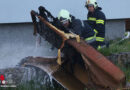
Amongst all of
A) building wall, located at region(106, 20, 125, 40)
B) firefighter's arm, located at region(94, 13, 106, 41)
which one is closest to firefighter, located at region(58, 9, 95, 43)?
firefighter's arm, located at region(94, 13, 106, 41)

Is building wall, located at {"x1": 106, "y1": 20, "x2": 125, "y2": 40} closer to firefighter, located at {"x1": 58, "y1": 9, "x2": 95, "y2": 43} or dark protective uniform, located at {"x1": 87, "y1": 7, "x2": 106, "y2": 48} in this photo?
dark protective uniform, located at {"x1": 87, "y1": 7, "x2": 106, "y2": 48}

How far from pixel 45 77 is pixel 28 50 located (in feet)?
7.18

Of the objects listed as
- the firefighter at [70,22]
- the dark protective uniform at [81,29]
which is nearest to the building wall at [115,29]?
the dark protective uniform at [81,29]

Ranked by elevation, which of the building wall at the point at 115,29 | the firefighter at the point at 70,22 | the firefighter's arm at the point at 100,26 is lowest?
the building wall at the point at 115,29

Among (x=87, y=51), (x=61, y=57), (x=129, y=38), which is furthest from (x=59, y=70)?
(x=129, y=38)

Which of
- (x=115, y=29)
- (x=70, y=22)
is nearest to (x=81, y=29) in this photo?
(x=70, y=22)

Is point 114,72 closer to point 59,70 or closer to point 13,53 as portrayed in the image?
point 59,70

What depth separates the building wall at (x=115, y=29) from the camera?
8.84m

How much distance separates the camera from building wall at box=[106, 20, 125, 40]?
8.84 meters

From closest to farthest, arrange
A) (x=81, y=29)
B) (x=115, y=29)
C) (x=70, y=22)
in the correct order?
(x=70, y=22)
(x=81, y=29)
(x=115, y=29)

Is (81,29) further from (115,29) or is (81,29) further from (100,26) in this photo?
(115,29)

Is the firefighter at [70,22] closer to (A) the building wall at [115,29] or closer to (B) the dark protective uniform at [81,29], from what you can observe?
(B) the dark protective uniform at [81,29]

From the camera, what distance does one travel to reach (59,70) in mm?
5664

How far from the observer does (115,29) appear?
8.98m
